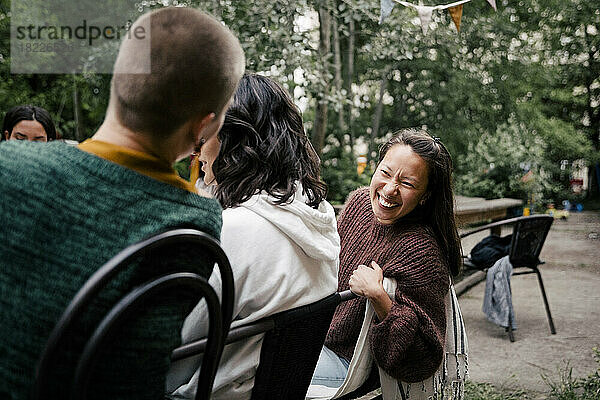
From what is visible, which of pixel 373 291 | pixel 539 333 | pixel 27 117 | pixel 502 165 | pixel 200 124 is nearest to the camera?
pixel 200 124

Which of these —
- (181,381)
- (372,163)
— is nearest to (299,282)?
(181,381)

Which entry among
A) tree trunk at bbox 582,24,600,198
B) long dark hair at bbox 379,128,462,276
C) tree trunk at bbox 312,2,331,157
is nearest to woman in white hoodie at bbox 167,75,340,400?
long dark hair at bbox 379,128,462,276

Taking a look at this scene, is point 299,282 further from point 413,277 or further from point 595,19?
point 595,19

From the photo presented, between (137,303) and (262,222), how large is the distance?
1.77 feet

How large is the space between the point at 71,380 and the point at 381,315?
0.99 m

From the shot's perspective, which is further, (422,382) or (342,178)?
(342,178)

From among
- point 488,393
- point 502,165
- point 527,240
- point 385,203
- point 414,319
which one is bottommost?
point 502,165

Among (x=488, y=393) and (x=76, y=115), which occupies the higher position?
(x=76, y=115)

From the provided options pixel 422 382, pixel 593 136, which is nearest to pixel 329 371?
pixel 422 382

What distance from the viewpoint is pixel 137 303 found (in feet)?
2.57

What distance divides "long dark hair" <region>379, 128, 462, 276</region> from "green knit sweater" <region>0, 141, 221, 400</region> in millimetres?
1112

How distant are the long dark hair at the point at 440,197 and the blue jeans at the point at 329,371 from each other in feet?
1.44

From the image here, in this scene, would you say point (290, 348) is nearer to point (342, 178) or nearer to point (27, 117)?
point (27, 117)

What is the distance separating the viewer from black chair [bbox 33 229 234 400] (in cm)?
71
